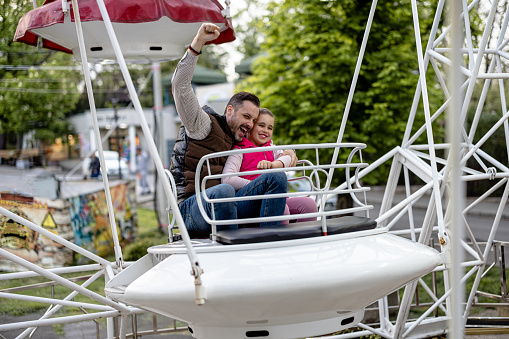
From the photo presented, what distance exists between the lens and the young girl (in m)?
3.89

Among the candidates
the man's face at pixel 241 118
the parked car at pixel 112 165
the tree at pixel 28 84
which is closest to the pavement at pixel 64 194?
the parked car at pixel 112 165

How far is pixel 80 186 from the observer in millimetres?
14523

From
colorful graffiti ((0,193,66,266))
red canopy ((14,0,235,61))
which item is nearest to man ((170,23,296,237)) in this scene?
red canopy ((14,0,235,61))

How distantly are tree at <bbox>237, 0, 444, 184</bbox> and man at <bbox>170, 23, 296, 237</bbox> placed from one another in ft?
18.6

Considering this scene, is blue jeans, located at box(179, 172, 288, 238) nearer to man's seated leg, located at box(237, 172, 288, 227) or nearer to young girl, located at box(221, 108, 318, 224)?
man's seated leg, located at box(237, 172, 288, 227)

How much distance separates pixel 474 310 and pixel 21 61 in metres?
8.78

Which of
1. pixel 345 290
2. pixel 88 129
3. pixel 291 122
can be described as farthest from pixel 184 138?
pixel 88 129

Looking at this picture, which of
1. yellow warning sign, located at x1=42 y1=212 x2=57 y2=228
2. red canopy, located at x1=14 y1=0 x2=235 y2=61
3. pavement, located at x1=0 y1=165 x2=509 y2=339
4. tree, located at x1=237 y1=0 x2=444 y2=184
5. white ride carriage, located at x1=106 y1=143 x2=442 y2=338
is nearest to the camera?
white ride carriage, located at x1=106 y1=143 x2=442 y2=338

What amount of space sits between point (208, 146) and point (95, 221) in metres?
10.3

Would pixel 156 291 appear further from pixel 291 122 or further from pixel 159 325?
pixel 291 122

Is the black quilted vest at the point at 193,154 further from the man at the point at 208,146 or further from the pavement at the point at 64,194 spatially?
the pavement at the point at 64,194

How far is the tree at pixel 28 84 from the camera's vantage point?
30.4 ft

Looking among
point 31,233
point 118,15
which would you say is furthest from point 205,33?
point 31,233

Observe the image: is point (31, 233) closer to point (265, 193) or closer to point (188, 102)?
point (188, 102)
